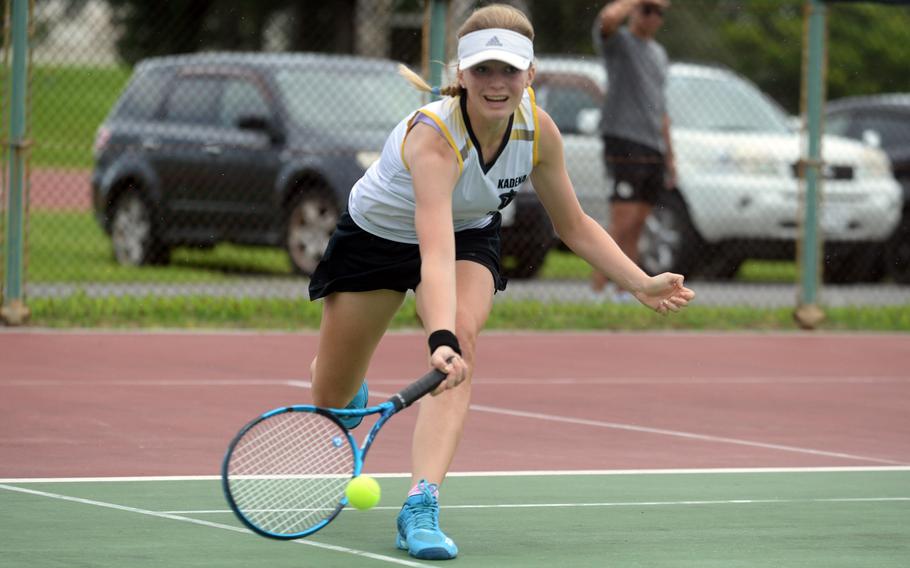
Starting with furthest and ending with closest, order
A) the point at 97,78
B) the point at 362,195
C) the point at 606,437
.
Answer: the point at 97,78 → the point at 606,437 → the point at 362,195

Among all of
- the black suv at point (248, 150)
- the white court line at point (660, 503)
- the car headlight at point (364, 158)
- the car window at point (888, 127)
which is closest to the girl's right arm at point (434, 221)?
the white court line at point (660, 503)

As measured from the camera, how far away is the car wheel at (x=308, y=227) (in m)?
14.6

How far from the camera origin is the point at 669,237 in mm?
15766

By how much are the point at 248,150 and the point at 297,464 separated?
9597 mm

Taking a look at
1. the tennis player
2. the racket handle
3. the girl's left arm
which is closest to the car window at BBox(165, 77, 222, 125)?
the tennis player

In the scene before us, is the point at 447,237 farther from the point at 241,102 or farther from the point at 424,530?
the point at 241,102

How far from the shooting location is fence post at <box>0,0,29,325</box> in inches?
468

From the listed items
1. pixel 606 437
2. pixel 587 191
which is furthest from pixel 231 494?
pixel 587 191

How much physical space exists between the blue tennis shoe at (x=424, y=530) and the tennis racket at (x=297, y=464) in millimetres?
299

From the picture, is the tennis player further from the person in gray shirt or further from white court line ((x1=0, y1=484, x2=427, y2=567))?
the person in gray shirt

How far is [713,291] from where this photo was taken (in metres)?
15.8

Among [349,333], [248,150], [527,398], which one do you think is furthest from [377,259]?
[248,150]

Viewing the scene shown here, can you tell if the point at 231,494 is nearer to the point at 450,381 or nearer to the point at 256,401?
the point at 450,381

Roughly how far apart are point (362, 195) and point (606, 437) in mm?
2683
